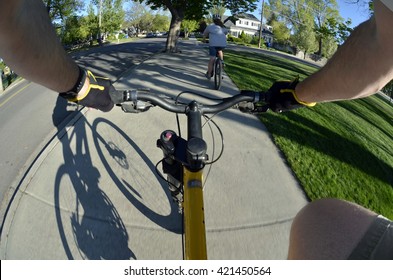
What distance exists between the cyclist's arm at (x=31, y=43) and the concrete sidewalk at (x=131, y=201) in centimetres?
212

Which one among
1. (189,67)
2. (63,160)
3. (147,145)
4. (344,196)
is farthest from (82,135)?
(189,67)

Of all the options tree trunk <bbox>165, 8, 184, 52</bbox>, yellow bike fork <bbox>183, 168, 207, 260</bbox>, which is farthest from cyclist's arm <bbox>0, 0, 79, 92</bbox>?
tree trunk <bbox>165, 8, 184, 52</bbox>

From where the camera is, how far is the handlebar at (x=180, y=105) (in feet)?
5.79

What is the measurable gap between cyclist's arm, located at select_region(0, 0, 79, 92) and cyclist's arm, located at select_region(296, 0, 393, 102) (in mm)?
1192

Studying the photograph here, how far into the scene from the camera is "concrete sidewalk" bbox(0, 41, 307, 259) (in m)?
2.85

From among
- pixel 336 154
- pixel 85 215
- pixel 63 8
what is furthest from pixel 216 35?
pixel 63 8

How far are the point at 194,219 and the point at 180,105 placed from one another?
2.46 ft

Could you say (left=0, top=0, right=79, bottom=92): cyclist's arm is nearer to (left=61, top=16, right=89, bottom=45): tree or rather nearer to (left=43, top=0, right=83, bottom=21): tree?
(left=43, top=0, right=83, bottom=21): tree

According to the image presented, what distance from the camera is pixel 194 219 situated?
1.53 metres

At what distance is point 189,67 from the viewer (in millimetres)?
10844

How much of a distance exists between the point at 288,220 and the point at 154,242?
155 centimetres

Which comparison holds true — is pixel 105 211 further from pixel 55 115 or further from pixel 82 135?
pixel 55 115

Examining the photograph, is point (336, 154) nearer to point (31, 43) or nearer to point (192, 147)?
point (192, 147)

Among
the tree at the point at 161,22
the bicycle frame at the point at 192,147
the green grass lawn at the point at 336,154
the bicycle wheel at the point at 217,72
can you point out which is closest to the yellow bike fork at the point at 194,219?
the bicycle frame at the point at 192,147
